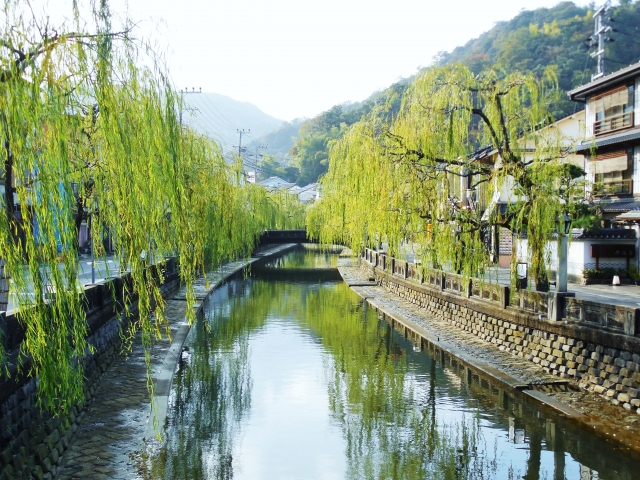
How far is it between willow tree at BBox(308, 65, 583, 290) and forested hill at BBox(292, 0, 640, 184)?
15.6m

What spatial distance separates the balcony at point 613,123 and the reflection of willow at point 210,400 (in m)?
15.1

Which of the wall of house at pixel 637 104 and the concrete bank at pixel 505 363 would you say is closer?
the concrete bank at pixel 505 363

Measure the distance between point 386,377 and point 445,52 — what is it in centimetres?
12640

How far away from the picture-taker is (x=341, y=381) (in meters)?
13.6

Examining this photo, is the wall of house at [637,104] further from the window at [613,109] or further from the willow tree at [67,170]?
the willow tree at [67,170]

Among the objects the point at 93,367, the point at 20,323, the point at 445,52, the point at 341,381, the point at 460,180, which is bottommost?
the point at 341,381

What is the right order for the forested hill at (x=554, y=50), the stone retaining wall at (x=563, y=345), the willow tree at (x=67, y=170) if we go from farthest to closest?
the forested hill at (x=554, y=50) < the stone retaining wall at (x=563, y=345) < the willow tree at (x=67, y=170)

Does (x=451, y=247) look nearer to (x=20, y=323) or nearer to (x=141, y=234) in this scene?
(x=141, y=234)

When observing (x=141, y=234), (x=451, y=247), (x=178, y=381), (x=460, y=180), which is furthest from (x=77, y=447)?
(x=460, y=180)

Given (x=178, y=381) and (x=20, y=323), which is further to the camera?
(x=178, y=381)

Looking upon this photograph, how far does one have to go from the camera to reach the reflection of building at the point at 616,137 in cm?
2227

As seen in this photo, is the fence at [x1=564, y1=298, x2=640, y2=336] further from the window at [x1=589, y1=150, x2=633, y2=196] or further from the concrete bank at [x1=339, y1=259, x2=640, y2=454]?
the window at [x1=589, y1=150, x2=633, y2=196]

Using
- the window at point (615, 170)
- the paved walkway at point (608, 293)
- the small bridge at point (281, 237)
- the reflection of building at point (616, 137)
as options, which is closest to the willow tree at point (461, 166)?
the paved walkway at point (608, 293)

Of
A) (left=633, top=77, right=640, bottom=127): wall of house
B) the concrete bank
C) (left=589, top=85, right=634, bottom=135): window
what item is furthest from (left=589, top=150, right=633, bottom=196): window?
the concrete bank
